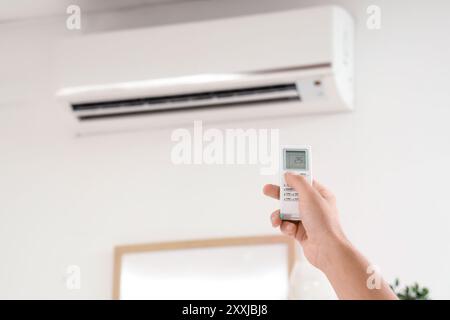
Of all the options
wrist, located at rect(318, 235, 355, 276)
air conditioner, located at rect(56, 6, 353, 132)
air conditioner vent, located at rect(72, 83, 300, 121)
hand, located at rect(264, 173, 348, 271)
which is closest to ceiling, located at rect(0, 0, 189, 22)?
air conditioner, located at rect(56, 6, 353, 132)

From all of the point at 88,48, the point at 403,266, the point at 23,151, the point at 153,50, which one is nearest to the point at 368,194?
the point at 403,266

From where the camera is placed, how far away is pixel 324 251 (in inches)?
31.1

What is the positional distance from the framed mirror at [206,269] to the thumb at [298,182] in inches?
59.5

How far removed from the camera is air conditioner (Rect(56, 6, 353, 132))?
99.4 inches

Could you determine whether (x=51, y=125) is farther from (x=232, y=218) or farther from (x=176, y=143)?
(x=232, y=218)

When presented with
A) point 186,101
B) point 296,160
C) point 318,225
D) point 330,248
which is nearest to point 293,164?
point 296,160

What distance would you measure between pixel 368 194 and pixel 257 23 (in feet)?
2.25

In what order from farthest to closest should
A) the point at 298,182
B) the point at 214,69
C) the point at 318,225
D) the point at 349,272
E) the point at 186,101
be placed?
1. the point at 186,101
2. the point at 214,69
3. the point at 298,182
4. the point at 318,225
5. the point at 349,272

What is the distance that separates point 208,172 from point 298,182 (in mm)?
1806

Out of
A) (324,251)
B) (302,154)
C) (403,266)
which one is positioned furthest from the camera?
(403,266)

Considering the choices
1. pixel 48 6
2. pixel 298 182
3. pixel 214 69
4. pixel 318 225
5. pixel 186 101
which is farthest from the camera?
pixel 48 6

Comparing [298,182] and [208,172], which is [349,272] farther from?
[208,172]

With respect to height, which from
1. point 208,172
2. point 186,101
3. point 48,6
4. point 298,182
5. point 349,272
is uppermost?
point 48,6

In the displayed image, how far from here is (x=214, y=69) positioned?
2.60 metres
